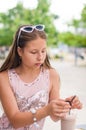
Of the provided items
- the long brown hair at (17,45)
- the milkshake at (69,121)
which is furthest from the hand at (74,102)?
the long brown hair at (17,45)

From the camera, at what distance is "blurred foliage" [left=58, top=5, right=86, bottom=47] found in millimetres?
11383

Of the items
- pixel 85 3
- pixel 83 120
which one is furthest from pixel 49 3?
pixel 83 120

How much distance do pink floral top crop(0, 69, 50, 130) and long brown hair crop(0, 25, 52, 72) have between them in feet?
0.07

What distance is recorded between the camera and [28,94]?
2.97 ft

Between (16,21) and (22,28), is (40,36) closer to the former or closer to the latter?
(22,28)

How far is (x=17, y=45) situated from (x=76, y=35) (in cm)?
1076

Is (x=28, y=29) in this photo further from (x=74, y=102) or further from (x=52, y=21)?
(x=52, y=21)

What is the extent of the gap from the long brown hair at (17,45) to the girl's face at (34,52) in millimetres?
13

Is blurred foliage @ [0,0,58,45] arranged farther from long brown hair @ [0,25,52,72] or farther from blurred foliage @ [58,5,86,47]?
long brown hair @ [0,25,52,72]

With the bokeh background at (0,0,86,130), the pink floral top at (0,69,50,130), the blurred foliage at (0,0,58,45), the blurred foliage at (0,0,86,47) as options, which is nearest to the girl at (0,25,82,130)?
the pink floral top at (0,69,50,130)

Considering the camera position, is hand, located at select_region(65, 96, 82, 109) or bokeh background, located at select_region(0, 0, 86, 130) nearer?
hand, located at select_region(65, 96, 82, 109)

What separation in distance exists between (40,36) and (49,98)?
7.1 inches

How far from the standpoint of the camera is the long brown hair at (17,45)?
0.87 m

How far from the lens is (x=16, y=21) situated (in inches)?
519
